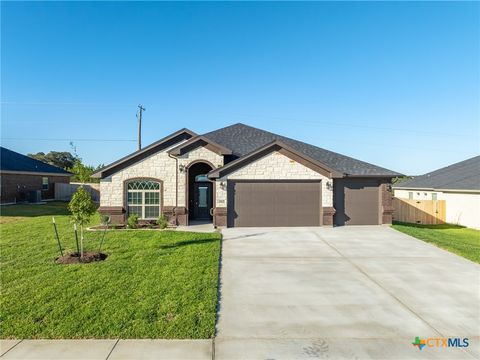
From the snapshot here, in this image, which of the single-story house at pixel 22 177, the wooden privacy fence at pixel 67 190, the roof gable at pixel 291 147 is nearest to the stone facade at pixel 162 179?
the roof gable at pixel 291 147

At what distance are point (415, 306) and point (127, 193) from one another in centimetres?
1431

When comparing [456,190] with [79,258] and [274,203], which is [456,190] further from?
[79,258]

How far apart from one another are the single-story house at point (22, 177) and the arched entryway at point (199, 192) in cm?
1987

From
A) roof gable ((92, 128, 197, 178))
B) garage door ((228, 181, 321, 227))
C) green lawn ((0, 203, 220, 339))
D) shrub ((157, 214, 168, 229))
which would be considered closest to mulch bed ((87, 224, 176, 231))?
shrub ((157, 214, 168, 229))

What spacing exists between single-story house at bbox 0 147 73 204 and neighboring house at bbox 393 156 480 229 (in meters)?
36.6

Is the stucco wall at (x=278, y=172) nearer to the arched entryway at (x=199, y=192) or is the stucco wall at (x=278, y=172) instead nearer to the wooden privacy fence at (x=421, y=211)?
the arched entryway at (x=199, y=192)

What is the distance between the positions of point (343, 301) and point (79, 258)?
7.65 metres

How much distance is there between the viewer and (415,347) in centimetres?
474

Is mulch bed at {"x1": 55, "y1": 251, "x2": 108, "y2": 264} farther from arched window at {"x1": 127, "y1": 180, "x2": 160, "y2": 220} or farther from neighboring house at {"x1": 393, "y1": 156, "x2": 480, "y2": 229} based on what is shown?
neighboring house at {"x1": 393, "y1": 156, "x2": 480, "y2": 229}

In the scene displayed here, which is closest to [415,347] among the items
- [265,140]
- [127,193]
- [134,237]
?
[134,237]

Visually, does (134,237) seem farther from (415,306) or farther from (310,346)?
(415,306)

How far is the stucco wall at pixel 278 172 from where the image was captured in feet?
50.8

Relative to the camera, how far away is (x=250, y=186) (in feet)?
50.9

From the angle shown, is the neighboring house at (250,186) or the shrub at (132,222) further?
the neighboring house at (250,186)
